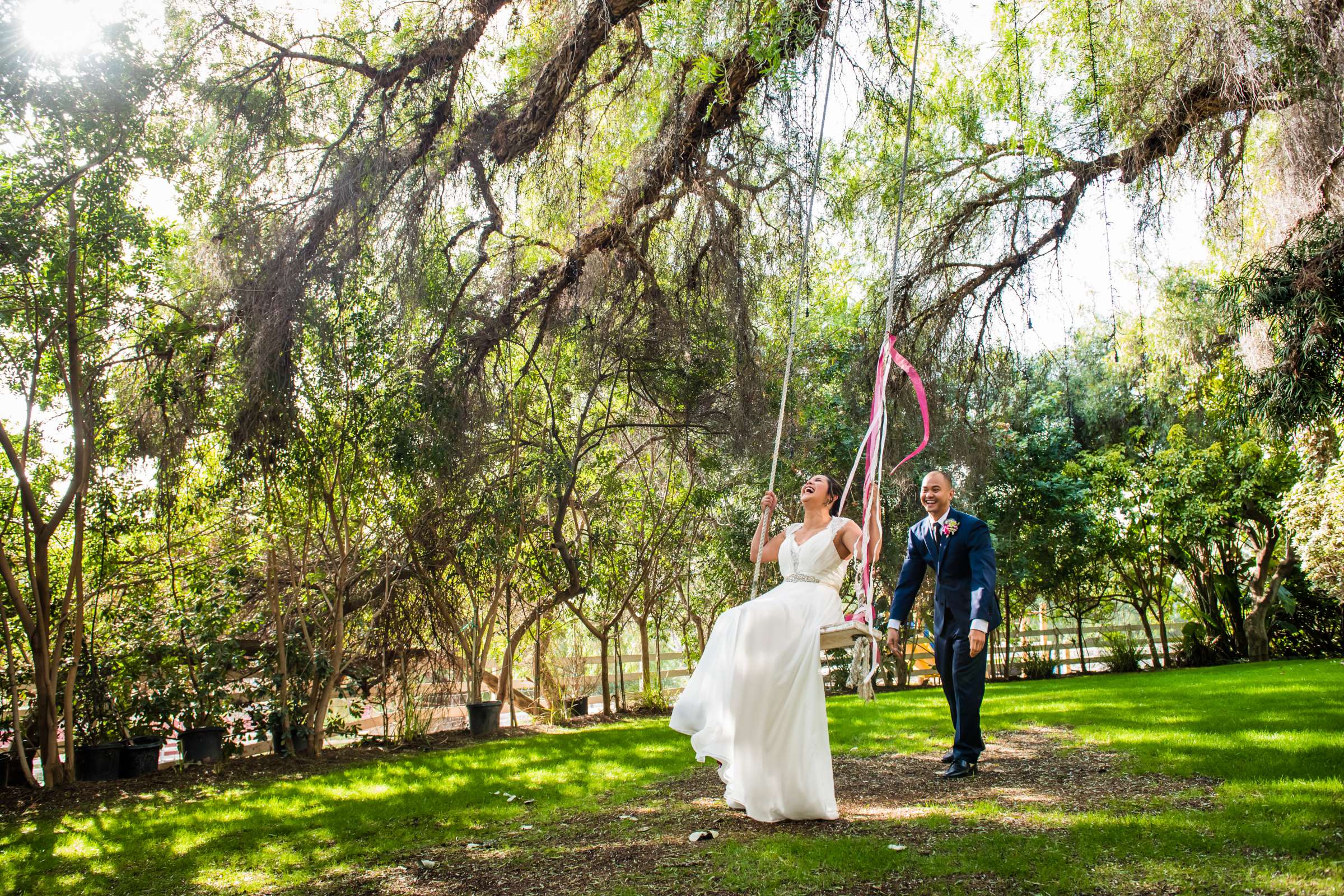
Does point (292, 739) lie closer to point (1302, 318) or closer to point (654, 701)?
point (654, 701)

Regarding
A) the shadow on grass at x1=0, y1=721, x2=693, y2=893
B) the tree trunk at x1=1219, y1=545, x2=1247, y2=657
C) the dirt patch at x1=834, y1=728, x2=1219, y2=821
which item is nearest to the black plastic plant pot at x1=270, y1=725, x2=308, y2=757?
the shadow on grass at x1=0, y1=721, x2=693, y2=893

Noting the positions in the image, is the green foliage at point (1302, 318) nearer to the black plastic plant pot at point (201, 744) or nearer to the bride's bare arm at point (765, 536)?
the bride's bare arm at point (765, 536)

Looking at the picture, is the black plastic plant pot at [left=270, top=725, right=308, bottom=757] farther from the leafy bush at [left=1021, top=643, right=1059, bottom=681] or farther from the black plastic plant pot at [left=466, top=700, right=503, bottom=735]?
the leafy bush at [left=1021, top=643, right=1059, bottom=681]

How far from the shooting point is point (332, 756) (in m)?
7.75

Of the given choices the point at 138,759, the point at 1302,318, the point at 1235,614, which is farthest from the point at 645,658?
the point at 1235,614

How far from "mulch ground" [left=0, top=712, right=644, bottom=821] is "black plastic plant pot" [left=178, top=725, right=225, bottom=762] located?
246 millimetres

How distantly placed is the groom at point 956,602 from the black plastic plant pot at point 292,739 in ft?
18.7

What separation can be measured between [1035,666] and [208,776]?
42.9 feet

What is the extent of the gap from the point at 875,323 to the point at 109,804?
648 cm

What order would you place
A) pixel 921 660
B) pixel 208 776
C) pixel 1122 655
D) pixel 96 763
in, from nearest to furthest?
pixel 208 776 < pixel 96 763 < pixel 1122 655 < pixel 921 660

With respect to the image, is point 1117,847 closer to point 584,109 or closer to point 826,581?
point 826,581

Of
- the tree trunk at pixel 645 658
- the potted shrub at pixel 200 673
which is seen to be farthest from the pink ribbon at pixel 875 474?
the tree trunk at pixel 645 658

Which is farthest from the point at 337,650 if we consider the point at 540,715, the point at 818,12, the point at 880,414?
the point at 818,12

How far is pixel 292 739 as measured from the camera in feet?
26.1
